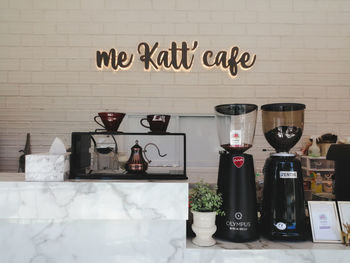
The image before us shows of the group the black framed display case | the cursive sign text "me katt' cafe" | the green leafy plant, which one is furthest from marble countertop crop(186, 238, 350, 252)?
the cursive sign text "me katt' cafe"

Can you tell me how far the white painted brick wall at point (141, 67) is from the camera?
3.94m

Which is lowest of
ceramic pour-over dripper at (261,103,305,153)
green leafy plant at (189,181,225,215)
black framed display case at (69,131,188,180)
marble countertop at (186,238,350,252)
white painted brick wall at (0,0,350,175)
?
marble countertop at (186,238,350,252)

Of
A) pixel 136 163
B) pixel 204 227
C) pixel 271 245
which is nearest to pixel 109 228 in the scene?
pixel 136 163

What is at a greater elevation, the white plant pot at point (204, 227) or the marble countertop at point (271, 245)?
the white plant pot at point (204, 227)

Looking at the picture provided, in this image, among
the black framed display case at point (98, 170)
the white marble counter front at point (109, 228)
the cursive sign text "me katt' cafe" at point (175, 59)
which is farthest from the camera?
the cursive sign text "me katt' cafe" at point (175, 59)

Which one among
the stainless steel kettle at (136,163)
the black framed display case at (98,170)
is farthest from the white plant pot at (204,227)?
the stainless steel kettle at (136,163)

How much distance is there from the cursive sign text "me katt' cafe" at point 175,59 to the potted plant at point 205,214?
2.90 meters

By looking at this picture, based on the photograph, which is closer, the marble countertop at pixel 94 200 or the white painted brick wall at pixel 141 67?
the marble countertop at pixel 94 200

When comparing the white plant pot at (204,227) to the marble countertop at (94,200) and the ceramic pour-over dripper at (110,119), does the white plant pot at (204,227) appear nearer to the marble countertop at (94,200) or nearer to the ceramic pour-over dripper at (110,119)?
the marble countertop at (94,200)

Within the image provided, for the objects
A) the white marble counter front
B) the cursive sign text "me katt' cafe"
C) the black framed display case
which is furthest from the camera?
the cursive sign text "me katt' cafe"

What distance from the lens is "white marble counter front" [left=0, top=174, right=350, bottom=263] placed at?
4.03 feet

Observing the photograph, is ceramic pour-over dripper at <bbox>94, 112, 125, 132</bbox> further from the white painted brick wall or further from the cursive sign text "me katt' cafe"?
the cursive sign text "me katt' cafe"

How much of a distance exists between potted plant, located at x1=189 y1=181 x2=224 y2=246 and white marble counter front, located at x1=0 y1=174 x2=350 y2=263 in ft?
0.16

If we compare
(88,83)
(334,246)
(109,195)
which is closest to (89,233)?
(109,195)
